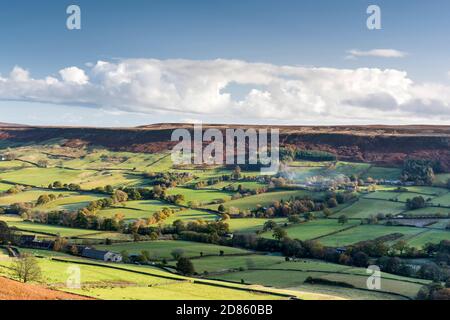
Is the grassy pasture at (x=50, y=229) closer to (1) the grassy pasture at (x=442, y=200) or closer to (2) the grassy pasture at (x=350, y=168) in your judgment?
(1) the grassy pasture at (x=442, y=200)

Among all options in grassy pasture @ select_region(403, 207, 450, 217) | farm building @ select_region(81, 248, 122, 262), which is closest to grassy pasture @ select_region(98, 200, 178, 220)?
farm building @ select_region(81, 248, 122, 262)

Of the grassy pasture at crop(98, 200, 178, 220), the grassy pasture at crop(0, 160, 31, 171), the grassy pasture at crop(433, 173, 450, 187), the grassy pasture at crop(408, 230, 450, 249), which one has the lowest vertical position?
the grassy pasture at crop(408, 230, 450, 249)

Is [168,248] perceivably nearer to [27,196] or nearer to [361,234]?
[361,234]

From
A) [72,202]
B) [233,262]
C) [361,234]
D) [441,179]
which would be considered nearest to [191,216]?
[72,202]

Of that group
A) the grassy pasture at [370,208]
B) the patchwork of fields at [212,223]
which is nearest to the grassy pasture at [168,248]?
the patchwork of fields at [212,223]

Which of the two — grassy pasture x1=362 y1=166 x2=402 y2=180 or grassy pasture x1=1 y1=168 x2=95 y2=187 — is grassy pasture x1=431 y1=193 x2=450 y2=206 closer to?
grassy pasture x1=362 y1=166 x2=402 y2=180

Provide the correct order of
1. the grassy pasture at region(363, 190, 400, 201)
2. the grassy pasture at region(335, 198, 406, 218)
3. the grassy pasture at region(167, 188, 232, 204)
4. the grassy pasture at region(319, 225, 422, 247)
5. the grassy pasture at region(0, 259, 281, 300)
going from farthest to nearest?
the grassy pasture at region(167, 188, 232, 204)
the grassy pasture at region(363, 190, 400, 201)
the grassy pasture at region(335, 198, 406, 218)
the grassy pasture at region(319, 225, 422, 247)
the grassy pasture at region(0, 259, 281, 300)

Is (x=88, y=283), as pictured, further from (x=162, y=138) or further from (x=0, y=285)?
(x=162, y=138)

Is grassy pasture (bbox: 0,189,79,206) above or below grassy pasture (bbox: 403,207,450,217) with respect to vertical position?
above
